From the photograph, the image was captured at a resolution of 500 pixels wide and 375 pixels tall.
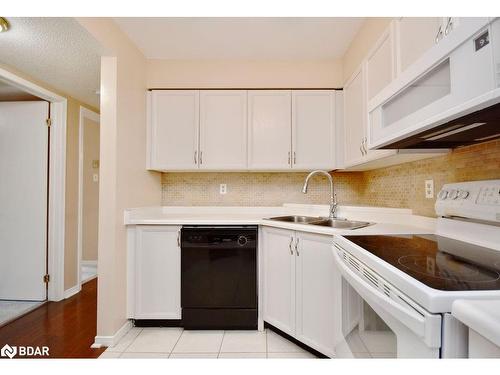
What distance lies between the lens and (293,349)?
5.52 feet

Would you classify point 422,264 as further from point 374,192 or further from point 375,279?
point 374,192

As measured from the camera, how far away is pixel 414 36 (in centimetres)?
124

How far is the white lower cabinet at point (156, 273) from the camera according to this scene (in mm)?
1947

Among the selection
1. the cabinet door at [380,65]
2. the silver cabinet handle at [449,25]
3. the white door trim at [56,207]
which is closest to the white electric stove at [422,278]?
the silver cabinet handle at [449,25]

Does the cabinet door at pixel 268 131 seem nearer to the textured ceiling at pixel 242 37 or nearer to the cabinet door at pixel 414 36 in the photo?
the textured ceiling at pixel 242 37

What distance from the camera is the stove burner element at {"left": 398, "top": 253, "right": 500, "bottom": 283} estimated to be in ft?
2.25

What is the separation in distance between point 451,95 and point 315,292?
1245 millimetres

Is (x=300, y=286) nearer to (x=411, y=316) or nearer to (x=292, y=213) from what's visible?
(x=292, y=213)

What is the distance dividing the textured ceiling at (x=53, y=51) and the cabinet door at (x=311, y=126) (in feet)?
5.29

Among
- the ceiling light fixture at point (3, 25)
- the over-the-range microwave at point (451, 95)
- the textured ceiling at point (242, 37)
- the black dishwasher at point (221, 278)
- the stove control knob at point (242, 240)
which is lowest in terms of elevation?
the black dishwasher at point (221, 278)

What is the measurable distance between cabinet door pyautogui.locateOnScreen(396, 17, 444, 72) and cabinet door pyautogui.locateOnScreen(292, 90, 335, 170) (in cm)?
93
